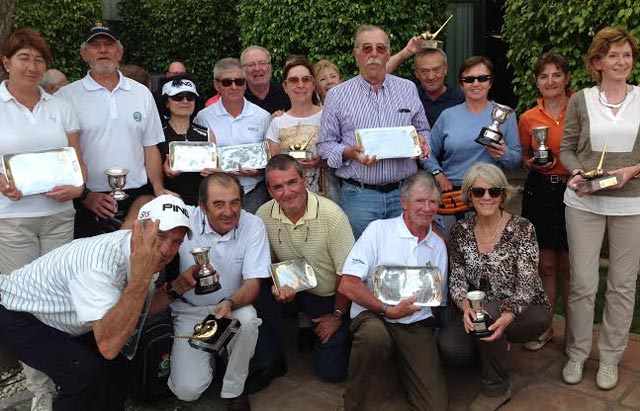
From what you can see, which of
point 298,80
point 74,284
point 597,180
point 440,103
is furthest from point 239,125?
point 597,180

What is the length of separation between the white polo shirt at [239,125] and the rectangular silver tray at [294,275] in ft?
3.09

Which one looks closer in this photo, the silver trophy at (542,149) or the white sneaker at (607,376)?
the white sneaker at (607,376)

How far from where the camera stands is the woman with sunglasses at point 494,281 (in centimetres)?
382

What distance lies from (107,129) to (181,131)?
2.06 ft

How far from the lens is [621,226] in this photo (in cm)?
379

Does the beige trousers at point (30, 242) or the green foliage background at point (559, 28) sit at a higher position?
the green foliage background at point (559, 28)

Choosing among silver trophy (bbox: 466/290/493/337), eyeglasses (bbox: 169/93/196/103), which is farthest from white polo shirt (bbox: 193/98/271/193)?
silver trophy (bbox: 466/290/493/337)

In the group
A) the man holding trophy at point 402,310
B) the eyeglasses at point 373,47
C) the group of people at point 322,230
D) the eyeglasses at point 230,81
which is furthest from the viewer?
the eyeglasses at point 230,81

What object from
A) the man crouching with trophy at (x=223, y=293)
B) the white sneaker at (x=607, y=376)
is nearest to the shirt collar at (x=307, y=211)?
the man crouching with trophy at (x=223, y=293)

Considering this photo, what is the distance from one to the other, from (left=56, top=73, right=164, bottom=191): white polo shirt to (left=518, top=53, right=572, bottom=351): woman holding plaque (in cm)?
275

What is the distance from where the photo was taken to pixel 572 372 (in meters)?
4.02

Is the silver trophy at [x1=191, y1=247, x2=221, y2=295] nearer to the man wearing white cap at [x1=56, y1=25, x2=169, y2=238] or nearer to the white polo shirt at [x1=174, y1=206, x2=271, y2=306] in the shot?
the white polo shirt at [x1=174, y1=206, x2=271, y2=306]

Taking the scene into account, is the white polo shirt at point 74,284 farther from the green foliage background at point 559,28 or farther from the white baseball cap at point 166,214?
the green foliage background at point 559,28

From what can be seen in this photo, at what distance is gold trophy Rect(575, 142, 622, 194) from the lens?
3.62m
